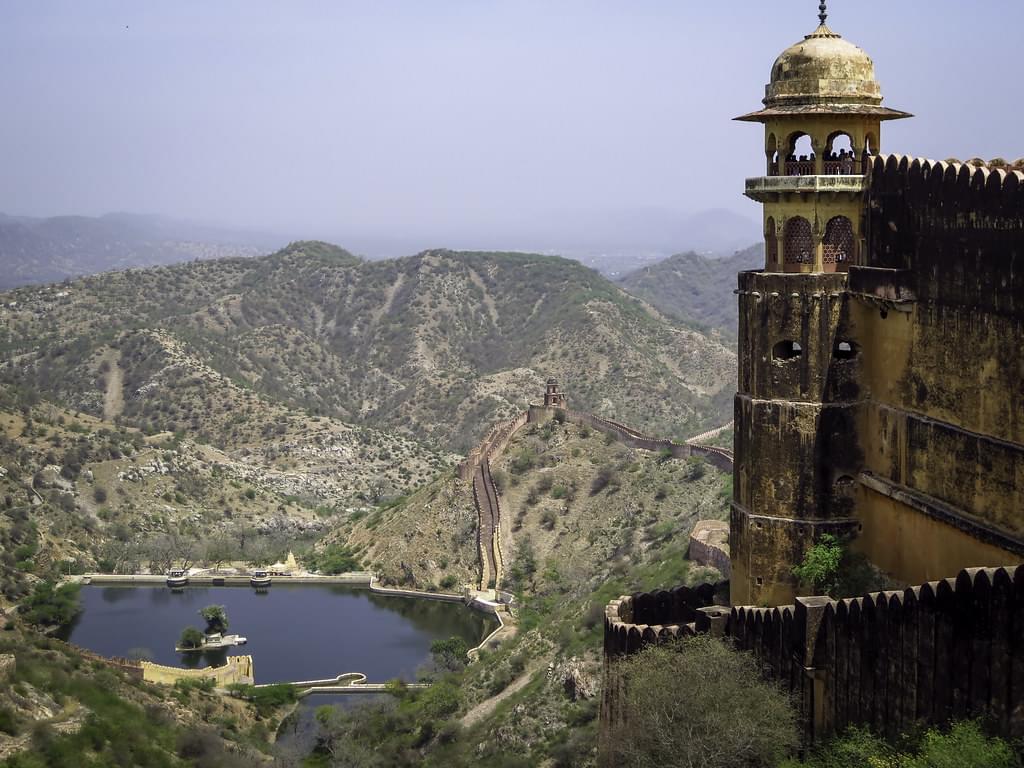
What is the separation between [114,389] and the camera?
9119 centimetres

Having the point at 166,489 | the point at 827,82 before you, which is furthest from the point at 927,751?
the point at 166,489

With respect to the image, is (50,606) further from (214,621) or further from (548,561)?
(548,561)

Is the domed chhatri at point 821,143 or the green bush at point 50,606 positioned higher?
the domed chhatri at point 821,143

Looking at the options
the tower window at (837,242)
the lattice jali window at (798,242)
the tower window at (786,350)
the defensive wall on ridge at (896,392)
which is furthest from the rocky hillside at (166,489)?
the tower window at (837,242)

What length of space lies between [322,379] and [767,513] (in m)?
92.4

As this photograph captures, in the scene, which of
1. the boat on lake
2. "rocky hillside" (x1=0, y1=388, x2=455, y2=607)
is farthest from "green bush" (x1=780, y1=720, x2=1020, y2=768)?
"rocky hillside" (x1=0, y1=388, x2=455, y2=607)

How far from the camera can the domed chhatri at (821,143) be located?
17219 mm

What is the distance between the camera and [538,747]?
27531 millimetres

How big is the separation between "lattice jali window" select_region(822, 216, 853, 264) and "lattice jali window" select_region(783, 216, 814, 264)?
0.19 m

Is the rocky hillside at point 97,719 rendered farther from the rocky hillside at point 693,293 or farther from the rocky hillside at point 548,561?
the rocky hillside at point 693,293

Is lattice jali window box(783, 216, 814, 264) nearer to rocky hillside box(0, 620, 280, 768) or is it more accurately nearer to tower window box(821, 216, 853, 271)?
tower window box(821, 216, 853, 271)

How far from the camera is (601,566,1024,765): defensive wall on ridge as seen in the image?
1248cm

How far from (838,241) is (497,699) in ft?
63.5

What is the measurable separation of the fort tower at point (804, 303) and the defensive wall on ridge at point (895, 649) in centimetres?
138
